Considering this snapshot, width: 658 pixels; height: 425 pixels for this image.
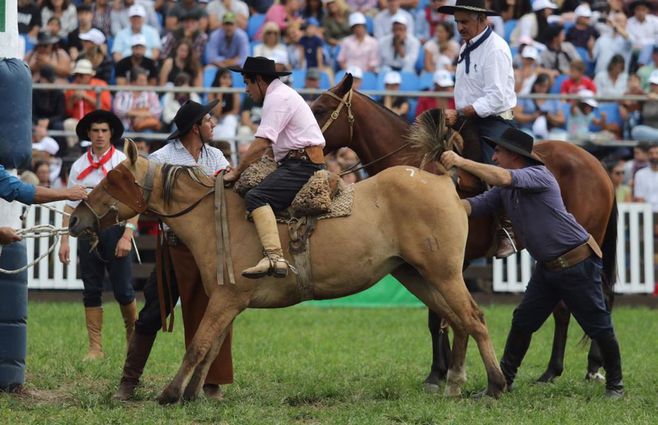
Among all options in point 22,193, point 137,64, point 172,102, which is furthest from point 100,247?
point 137,64

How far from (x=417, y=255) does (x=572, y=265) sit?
1.28 meters

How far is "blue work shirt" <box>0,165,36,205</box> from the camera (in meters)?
8.49

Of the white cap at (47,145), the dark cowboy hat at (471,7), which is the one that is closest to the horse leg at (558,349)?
the dark cowboy hat at (471,7)

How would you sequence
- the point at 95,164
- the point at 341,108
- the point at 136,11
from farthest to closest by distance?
the point at 136,11, the point at 95,164, the point at 341,108

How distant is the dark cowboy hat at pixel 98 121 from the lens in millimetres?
10953

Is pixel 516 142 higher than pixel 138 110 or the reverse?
the reverse

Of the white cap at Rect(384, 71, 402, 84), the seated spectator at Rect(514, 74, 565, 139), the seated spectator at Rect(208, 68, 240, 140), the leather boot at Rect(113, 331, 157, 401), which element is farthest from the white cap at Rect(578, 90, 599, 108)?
the leather boot at Rect(113, 331, 157, 401)

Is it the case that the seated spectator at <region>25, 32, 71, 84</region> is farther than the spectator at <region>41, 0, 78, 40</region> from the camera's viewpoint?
No

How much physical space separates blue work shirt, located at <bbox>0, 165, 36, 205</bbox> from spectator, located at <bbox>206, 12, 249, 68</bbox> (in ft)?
38.3

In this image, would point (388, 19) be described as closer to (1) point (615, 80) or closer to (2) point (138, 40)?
(1) point (615, 80)

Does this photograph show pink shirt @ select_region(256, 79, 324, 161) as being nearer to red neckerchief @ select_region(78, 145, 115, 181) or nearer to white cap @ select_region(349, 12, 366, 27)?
red neckerchief @ select_region(78, 145, 115, 181)

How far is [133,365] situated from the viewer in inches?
365

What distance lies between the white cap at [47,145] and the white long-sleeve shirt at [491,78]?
8446 mm

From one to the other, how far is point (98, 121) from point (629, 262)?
8.60 m
